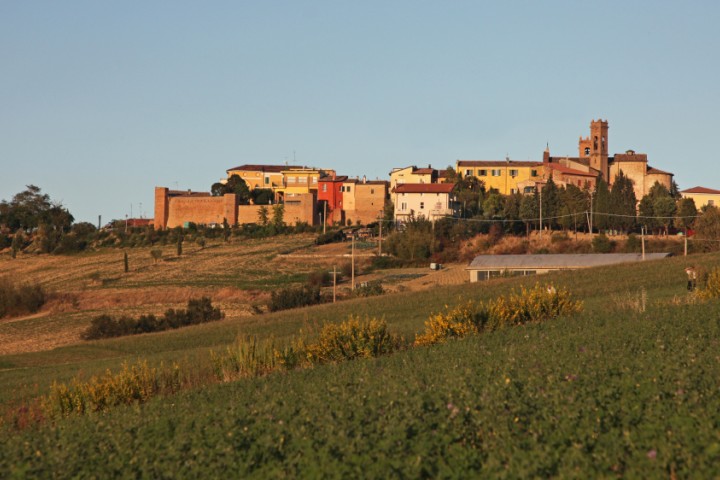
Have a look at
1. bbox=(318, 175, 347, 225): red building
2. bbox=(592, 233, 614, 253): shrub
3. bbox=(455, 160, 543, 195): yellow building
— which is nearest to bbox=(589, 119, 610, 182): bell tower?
bbox=(455, 160, 543, 195): yellow building

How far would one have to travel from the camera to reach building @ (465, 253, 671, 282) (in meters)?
59.3

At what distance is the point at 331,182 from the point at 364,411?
4380 inches

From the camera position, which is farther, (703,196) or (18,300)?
(703,196)

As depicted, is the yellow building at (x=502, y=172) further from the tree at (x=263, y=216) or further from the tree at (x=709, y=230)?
the tree at (x=709, y=230)

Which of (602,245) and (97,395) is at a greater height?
(602,245)

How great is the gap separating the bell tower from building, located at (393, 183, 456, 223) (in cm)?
2088

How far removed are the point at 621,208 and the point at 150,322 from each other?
188 ft

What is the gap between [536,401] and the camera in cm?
1095

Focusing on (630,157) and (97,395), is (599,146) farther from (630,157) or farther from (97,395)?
(97,395)

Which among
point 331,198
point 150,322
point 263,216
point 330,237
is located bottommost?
point 150,322

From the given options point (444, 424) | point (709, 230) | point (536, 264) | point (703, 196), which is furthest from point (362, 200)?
point (444, 424)

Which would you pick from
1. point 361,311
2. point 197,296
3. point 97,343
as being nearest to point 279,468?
point 361,311

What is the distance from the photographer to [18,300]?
64.3 meters

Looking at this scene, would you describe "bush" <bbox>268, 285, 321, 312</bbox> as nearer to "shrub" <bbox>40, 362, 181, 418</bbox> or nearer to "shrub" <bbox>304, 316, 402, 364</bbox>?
"shrub" <bbox>304, 316, 402, 364</bbox>
